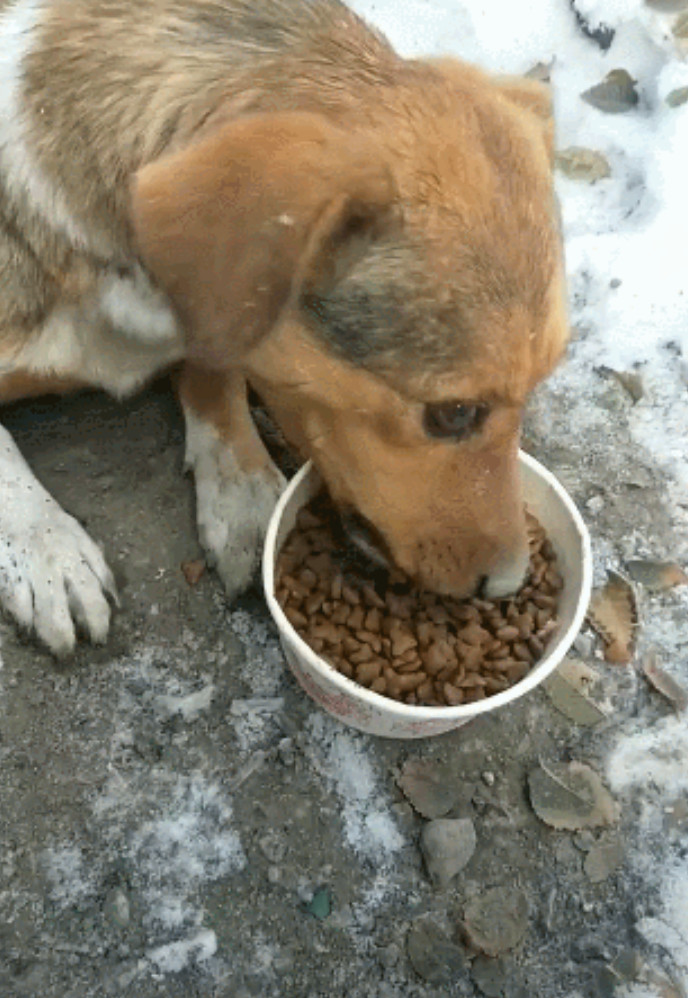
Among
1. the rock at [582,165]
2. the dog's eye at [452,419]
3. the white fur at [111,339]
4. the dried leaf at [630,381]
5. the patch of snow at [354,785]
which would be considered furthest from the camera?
the rock at [582,165]

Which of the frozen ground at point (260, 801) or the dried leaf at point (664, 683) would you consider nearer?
the frozen ground at point (260, 801)

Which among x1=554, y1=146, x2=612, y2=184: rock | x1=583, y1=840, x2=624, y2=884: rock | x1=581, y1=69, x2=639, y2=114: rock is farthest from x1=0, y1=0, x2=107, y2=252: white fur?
x1=581, y1=69, x2=639, y2=114: rock

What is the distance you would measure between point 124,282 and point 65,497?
2.46 ft

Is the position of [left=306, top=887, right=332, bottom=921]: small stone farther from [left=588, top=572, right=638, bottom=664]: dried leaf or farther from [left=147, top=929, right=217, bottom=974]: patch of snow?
[left=588, top=572, right=638, bottom=664]: dried leaf

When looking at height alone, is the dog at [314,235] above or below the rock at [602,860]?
above

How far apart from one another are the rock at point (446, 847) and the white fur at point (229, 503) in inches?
26.6

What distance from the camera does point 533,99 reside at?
7.36ft

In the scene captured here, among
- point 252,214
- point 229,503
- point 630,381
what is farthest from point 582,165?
point 252,214

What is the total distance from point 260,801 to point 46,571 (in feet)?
2.19

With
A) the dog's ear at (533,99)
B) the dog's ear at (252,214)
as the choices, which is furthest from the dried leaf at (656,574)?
the dog's ear at (252,214)

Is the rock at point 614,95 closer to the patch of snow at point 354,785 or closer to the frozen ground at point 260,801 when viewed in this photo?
the frozen ground at point 260,801

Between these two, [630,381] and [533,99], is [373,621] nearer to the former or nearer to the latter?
[533,99]

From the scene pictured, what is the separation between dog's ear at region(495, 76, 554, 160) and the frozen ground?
1.00 m

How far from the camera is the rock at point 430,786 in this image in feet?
8.24
